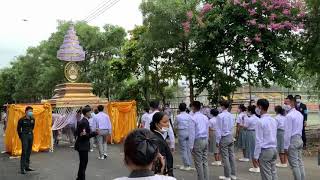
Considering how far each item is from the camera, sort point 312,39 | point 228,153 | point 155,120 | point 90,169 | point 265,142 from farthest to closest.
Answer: point 312,39, point 90,169, point 228,153, point 265,142, point 155,120

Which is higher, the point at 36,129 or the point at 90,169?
the point at 36,129

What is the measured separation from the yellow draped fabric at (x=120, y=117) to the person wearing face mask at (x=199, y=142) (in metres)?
11.0

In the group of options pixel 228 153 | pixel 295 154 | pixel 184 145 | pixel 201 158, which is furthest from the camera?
pixel 184 145

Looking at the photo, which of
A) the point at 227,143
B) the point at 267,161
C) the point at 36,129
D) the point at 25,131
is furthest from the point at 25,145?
the point at 267,161

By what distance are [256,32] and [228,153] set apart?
273 inches

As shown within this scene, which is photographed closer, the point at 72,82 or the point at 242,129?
the point at 242,129

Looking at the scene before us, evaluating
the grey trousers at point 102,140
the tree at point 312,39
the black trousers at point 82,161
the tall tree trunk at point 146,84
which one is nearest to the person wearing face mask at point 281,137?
the tree at point 312,39

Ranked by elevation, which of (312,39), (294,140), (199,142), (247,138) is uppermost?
(312,39)

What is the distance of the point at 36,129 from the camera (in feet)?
62.8

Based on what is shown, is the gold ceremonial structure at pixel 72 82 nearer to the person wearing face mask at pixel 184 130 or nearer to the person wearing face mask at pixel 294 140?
the person wearing face mask at pixel 184 130

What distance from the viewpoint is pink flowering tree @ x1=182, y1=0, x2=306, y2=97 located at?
1689cm

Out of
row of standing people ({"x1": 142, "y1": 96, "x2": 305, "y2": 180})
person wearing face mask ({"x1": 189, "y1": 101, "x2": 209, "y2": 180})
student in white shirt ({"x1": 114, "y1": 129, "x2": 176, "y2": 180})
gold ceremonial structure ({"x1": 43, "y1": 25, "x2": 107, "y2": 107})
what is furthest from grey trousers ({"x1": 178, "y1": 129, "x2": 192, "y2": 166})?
gold ceremonial structure ({"x1": 43, "y1": 25, "x2": 107, "y2": 107})

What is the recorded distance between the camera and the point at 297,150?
9.16 metres

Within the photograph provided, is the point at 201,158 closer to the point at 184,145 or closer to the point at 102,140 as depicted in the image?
the point at 184,145
